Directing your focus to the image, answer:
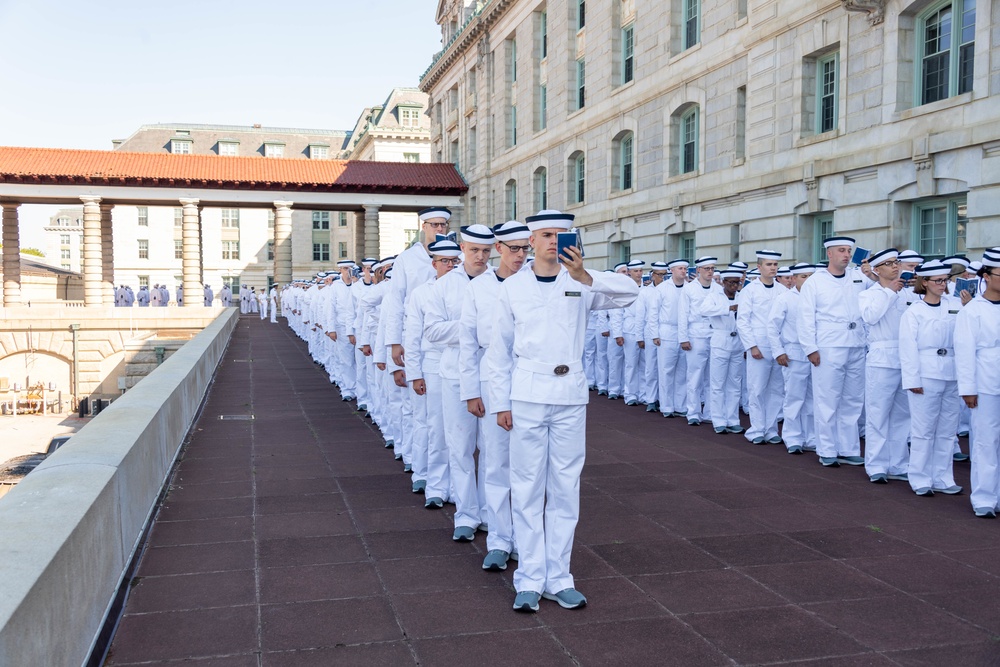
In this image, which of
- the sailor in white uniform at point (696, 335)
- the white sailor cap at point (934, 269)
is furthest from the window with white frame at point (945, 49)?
the white sailor cap at point (934, 269)

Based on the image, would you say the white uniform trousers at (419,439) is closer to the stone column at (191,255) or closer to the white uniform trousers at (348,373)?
the white uniform trousers at (348,373)

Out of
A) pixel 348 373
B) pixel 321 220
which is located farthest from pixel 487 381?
pixel 321 220

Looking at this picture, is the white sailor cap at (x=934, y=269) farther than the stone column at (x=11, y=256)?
No

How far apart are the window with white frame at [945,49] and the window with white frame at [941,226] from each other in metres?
1.82

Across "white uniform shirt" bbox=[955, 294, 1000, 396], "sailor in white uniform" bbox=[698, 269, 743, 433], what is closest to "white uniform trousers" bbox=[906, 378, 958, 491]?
"white uniform shirt" bbox=[955, 294, 1000, 396]

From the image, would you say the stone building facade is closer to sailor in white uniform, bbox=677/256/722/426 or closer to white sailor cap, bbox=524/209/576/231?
sailor in white uniform, bbox=677/256/722/426

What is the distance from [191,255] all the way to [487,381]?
39.5 metres

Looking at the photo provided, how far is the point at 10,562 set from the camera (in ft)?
10.3

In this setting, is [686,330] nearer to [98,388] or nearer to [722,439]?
[722,439]

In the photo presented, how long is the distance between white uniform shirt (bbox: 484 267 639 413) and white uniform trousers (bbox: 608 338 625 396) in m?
10.0

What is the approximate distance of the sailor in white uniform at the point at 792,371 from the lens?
32.0 ft

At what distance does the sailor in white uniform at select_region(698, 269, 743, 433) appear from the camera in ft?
36.9

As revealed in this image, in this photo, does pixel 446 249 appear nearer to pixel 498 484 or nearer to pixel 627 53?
pixel 498 484

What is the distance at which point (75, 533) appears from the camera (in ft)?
12.1
